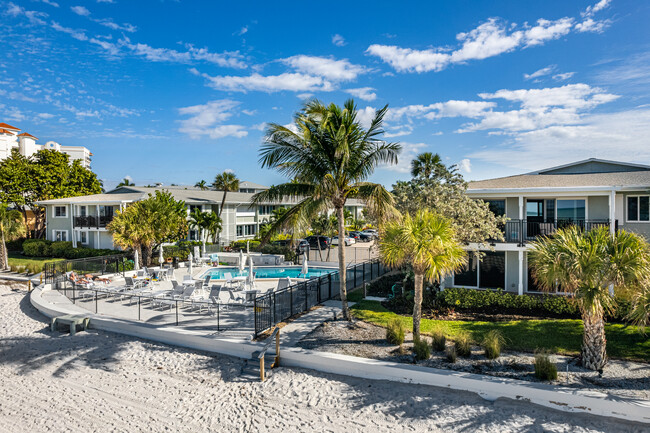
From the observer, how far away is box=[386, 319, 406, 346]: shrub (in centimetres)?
1211

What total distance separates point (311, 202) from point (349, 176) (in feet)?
5.75

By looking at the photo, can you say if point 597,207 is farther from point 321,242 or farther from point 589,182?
point 321,242

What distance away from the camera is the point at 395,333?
12.3 meters

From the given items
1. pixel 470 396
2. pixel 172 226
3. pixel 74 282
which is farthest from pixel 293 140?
pixel 172 226

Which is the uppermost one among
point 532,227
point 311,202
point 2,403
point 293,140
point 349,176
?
point 293,140

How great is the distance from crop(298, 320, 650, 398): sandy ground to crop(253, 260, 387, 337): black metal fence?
1571mm

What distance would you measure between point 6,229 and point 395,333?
32.6 metres

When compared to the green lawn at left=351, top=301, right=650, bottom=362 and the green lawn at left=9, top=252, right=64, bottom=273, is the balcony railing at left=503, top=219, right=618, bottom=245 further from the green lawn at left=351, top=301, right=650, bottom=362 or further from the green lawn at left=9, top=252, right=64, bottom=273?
the green lawn at left=9, top=252, right=64, bottom=273

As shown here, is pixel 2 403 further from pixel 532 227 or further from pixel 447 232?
pixel 532 227

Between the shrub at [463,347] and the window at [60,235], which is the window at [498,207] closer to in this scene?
the shrub at [463,347]

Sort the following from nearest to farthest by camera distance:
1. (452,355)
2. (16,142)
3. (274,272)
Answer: (452,355), (274,272), (16,142)

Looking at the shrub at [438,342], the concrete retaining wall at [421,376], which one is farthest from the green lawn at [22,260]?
the shrub at [438,342]

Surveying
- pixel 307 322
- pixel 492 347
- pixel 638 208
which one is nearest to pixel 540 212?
pixel 638 208

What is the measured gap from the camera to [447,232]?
449 inches
